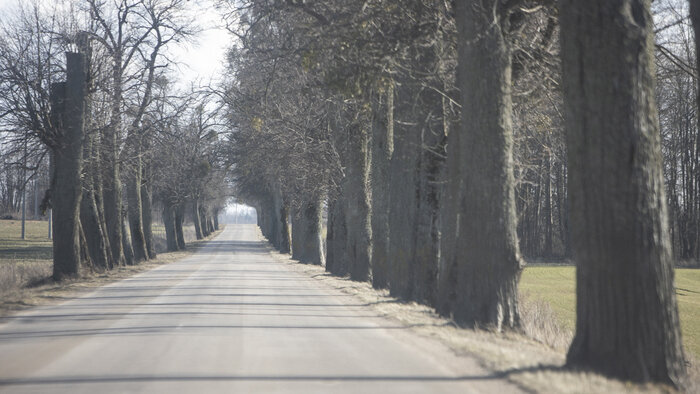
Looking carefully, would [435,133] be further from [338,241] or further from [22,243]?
[22,243]

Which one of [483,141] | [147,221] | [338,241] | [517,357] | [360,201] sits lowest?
[517,357]

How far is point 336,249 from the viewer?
2858cm

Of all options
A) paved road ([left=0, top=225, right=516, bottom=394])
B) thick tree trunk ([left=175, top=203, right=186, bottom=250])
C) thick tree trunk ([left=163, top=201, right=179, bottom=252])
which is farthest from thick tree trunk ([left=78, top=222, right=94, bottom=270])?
thick tree trunk ([left=175, top=203, right=186, bottom=250])

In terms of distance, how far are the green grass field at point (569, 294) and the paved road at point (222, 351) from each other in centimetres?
1003

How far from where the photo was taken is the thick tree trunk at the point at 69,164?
73.0 feet

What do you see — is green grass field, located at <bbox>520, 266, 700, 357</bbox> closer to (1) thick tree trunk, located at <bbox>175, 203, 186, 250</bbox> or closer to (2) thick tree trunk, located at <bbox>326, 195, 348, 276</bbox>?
(2) thick tree trunk, located at <bbox>326, 195, 348, 276</bbox>

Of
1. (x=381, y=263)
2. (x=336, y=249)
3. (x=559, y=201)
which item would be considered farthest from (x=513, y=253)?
(x=559, y=201)

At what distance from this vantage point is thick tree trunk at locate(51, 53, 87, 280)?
22.3m

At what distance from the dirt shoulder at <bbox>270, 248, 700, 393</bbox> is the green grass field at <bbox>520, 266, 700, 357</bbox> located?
28.5 ft

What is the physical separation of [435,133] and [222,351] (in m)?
8.57

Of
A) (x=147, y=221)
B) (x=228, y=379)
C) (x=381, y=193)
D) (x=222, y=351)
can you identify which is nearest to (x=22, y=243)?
(x=147, y=221)

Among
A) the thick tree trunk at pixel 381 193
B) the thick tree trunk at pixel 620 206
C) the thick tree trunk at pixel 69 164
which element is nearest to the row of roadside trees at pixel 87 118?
the thick tree trunk at pixel 69 164

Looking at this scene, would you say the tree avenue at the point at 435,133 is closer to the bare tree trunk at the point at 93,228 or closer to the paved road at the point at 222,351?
the bare tree trunk at the point at 93,228

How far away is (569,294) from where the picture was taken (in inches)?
1197
